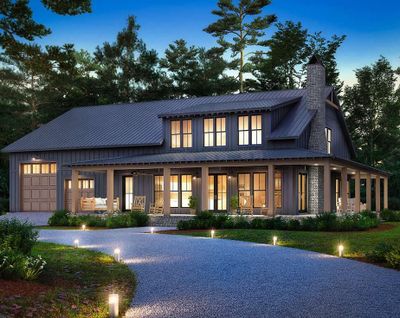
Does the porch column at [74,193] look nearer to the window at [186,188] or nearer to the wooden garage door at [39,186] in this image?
the window at [186,188]

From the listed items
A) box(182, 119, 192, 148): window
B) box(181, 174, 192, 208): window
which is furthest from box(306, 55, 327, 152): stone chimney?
box(181, 174, 192, 208): window

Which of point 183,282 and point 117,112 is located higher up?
point 117,112

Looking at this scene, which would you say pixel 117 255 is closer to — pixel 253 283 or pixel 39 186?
pixel 253 283

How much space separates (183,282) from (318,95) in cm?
2022

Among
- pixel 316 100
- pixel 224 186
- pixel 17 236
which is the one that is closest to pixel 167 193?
pixel 224 186

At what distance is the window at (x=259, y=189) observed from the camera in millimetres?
26828

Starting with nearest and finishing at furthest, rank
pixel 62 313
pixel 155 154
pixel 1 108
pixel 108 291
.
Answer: pixel 62 313 → pixel 108 291 → pixel 155 154 → pixel 1 108

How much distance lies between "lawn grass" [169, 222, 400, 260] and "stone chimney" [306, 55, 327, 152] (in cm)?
838

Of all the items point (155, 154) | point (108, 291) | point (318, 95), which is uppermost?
point (318, 95)

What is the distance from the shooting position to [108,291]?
9102mm

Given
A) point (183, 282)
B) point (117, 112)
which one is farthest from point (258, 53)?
point (183, 282)

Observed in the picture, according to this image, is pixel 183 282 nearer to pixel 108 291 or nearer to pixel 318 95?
pixel 108 291

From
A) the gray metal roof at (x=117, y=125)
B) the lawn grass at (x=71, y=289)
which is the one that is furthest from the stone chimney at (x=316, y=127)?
the lawn grass at (x=71, y=289)

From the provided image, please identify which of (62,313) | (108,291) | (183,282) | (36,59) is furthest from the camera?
(36,59)
